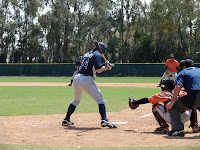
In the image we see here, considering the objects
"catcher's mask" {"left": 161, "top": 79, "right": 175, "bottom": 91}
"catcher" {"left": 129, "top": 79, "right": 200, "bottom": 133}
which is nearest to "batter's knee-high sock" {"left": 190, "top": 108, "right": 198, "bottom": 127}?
"catcher" {"left": 129, "top": 79, "right": 200, "bottom": 133}

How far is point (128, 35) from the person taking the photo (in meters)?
63.1

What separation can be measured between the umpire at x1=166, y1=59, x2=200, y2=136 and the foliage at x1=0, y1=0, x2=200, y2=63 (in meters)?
40.6

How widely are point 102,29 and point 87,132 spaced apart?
51293 millimetres

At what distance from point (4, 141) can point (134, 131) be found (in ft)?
9.00

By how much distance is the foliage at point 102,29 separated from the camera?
165 feet

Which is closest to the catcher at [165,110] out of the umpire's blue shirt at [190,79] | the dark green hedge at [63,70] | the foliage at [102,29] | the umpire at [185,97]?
the umpire at [185,97]

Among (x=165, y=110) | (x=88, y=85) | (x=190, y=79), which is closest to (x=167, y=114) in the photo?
(x=165, y=110)

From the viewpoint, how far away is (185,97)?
627cm

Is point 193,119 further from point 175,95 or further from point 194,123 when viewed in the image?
point 175,95

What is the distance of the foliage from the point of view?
50219mm

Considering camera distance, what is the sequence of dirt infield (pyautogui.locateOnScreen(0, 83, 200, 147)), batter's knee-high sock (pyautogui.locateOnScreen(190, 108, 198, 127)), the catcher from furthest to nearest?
batter's knee-high sock (pyautogui.locateOnScreen(190, 108, 198, 127)) < the catcher < dirt infield (pyautogui.locateOnScreen(0, 83, 200, 147))

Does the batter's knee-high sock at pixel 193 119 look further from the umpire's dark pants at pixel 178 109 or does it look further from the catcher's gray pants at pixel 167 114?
the umpire's dark pants at pixel 178 109

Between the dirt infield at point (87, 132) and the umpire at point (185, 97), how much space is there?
294 mm

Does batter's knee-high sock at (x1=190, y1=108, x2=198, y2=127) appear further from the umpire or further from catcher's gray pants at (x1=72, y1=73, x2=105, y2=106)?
catcher's gray pants at (x1=72, y1=73, x2=105, y2=106)
